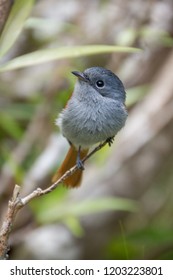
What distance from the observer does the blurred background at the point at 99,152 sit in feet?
9.22

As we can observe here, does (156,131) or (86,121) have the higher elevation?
(156,131)

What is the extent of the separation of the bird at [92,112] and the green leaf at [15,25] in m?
0.18

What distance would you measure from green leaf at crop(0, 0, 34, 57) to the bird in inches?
7.0

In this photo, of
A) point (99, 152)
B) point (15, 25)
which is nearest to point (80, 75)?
point (15, 25)

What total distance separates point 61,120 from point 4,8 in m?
0.40

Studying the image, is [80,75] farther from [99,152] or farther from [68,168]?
[99,152]

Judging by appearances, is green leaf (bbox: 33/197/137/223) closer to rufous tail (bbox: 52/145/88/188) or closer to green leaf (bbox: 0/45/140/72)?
rufous tail (bbox: 52/145/88/188)

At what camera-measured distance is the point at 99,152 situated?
266 centimetres

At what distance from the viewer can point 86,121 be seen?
66.0 inches

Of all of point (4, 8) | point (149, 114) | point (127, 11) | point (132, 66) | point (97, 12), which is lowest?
point (4, 8)

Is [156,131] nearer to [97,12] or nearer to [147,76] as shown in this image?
[147,76]

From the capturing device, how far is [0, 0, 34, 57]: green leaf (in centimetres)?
162

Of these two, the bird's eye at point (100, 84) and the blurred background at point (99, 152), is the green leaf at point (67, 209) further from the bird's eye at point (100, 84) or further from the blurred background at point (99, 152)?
the bird's eye at point (100, 84)
